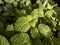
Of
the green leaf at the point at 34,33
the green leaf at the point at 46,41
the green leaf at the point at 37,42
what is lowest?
the green leaf at the point at 46,41

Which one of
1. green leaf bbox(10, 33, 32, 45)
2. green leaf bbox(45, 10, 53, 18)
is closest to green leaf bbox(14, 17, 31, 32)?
green leaf bbox(10, 33, 32, 45)

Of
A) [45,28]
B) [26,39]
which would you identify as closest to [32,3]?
[45,28]

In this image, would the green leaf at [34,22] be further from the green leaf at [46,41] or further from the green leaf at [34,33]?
the green leaf at [46,41]

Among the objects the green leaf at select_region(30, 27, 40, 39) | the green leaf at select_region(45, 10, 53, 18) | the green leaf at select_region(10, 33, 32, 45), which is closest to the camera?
the green leaf at select_region(10, 33, 32, 45)

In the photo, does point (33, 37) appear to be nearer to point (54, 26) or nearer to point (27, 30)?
point (27, 30)

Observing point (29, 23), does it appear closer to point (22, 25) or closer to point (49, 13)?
point (22, 25)

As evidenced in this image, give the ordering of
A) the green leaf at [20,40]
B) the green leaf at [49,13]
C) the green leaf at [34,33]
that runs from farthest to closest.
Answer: the green leaf at [49,13] < the green leaf at [34,33] < the green leaf at [20,40]

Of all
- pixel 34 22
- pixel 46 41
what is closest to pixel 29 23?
pixel 34 22

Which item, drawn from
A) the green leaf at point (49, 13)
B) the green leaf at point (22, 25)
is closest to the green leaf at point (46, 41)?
the green leaf at point (22, 25)

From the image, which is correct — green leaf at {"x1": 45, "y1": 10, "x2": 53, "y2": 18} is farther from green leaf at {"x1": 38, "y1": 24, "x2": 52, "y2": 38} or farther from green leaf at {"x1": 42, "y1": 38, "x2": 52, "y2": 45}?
green leaf at {"x1": 42, "y1": 38, "x2": 52, "y2": 45}

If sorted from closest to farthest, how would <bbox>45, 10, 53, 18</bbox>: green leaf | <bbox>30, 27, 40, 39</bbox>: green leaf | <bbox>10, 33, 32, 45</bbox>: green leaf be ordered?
<bbox>10, 33, 32, 45</bbox>: green leaf < <bbox>30, 27, 40, 39</bbox>: green leaf < <bbox>45, 10, 53, 18</bbox>: green leaf
